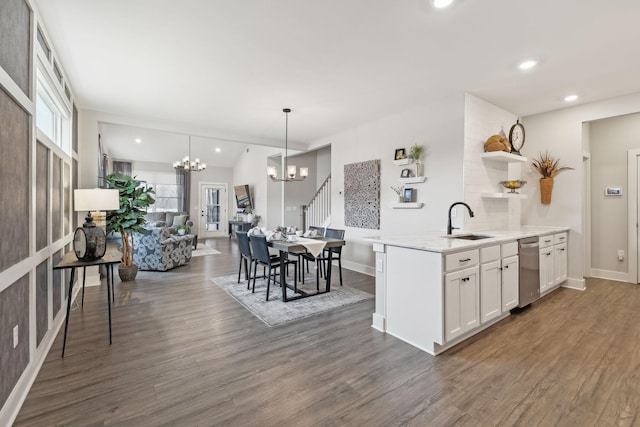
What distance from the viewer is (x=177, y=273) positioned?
527cm

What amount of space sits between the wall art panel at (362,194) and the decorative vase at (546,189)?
8.01ft

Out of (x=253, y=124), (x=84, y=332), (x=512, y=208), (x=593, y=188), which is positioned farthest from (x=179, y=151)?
(x=593, y=188)

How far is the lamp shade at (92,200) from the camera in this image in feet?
10.4

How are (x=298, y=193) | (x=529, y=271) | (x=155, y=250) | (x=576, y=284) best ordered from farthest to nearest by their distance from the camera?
1. (x=298, y=193)
2. (x=155, y=250)
3. (x=576, y=284)
4. (x=529, y=271)

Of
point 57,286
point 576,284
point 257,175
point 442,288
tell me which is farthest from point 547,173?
point 257,175

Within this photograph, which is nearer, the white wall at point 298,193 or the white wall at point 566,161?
the white wall at point 566,161

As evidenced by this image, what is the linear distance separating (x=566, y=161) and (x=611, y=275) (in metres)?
1.94

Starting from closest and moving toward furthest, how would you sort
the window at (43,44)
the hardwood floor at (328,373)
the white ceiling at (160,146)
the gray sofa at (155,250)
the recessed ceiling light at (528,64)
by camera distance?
the hardwood floor at (328,373) < the window at (43,44) < the recessed ceiling light at (528,64) < the gray sofa at (155,250) < the white ceiling at (160,146)

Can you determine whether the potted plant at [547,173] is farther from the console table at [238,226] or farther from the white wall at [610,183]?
the console table at [238,226]

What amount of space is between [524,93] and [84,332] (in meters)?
5.59

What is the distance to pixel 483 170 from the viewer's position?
4.11 m

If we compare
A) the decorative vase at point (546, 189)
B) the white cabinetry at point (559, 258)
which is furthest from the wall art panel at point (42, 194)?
the decorative vase at point (546, 189)

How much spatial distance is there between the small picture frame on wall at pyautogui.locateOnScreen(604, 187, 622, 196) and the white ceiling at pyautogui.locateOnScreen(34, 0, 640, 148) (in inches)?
65.8

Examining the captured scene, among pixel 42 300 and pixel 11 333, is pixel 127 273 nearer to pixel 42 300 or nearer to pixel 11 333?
pixel 42 300
